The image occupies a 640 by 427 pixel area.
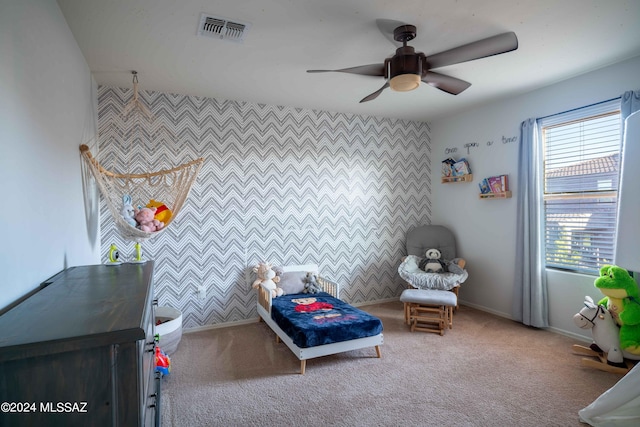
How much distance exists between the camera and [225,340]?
10.9ft

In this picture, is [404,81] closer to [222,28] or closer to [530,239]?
[222,28]

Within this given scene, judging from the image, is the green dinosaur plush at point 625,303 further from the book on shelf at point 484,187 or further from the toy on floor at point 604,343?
the book on shelf at point 484,187

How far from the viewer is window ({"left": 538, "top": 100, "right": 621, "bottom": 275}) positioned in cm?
300

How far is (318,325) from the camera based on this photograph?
275 cm

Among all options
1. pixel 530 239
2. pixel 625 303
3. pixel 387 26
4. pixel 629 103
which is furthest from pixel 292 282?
pixel 629 103

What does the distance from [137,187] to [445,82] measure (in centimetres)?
284

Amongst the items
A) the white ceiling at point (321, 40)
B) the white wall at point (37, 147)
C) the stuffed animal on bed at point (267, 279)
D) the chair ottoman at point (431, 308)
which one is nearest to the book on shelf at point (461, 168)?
the white ceiling at point (321, 40)

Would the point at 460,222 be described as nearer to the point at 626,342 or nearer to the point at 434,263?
the point at 434,263

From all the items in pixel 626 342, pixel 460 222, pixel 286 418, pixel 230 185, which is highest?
pixel 230 185

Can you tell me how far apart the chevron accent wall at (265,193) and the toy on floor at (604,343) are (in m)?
2.18

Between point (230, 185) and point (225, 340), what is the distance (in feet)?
5.20

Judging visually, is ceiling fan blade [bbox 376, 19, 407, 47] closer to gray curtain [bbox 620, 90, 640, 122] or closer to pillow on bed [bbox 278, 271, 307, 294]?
gray curtain [bbox 620, 90, 640, 122]

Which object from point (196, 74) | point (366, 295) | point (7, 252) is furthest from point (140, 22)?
point (366, 295)

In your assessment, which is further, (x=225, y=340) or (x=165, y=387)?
(x=225, y=340)
